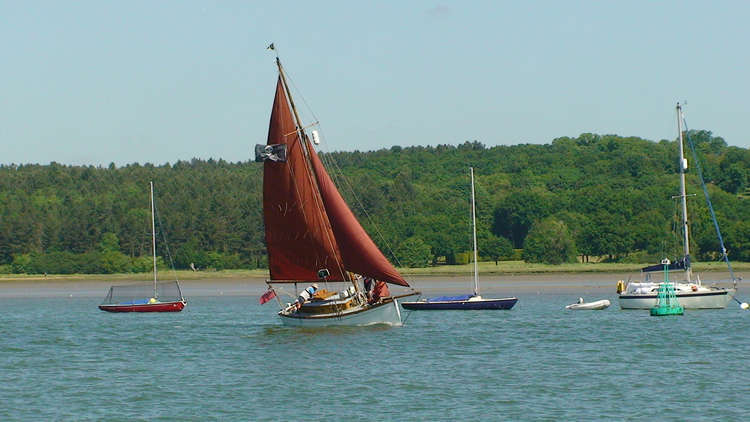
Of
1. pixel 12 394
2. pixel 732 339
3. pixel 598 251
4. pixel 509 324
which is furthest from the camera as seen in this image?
pixel 598 251

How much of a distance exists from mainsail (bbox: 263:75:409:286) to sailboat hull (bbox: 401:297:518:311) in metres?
15.3

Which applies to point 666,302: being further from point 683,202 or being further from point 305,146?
point 305,146

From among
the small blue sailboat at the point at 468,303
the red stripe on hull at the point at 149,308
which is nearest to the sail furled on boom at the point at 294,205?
the small blue sailboat at the point at 468,303

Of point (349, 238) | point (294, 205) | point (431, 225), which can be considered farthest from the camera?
point (431, 225)

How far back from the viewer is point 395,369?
46.2 metres

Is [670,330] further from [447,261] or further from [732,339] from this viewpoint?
[447,261]

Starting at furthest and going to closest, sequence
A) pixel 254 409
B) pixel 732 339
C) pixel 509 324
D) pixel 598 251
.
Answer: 1. pixel 598 251
2. pixel 509 324
3. pixel 732 339
4. pixel 254 409

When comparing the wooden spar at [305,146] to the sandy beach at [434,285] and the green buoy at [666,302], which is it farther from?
the sandy beach at [434,285]

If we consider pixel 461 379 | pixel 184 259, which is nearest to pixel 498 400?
pixel 461 379

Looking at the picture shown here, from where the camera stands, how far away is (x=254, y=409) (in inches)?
1486

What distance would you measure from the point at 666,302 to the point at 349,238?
802 inches

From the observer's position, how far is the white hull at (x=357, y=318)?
59.5 meters

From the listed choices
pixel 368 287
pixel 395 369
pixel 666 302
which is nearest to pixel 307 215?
pixel 368 287

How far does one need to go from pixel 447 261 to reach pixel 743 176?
56.4m
